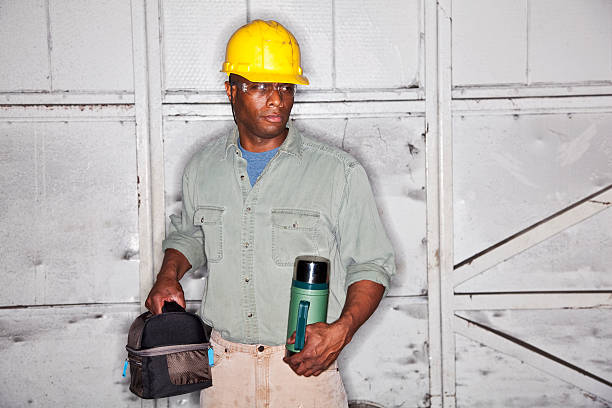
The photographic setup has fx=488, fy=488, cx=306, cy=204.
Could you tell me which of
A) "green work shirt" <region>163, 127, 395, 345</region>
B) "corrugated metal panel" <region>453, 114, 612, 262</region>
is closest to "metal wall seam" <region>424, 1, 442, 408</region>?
"corrugated metal panel" <region>453, 114, 612, 262</region>

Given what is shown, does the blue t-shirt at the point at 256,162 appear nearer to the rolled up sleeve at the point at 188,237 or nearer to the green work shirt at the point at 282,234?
the green work shirt at the point at 282,234

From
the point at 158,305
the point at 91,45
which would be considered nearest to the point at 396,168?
the point at 158,305

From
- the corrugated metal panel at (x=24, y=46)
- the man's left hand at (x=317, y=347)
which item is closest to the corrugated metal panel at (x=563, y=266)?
the man's left hand at (x=317, y=347)

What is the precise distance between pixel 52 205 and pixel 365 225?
1.67 meters

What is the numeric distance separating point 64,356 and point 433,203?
2.10 meters

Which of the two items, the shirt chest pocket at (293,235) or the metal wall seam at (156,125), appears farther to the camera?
the metal wall seam at (156,125)

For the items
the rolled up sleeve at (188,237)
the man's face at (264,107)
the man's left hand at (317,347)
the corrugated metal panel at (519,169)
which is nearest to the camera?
the man's left hand at (317,347)

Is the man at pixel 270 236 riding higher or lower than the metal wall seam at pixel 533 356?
higher

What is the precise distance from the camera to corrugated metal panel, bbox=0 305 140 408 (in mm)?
2539

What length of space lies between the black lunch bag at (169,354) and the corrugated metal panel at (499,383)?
1.46 meters

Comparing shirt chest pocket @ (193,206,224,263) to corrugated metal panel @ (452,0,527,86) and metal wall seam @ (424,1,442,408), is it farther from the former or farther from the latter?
corrugated metal panel @ (452,0,527,86)

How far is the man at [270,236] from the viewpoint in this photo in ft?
6.15

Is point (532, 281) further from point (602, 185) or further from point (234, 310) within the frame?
point (234, 310)

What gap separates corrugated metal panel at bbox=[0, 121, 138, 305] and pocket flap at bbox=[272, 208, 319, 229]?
99 centimetres
